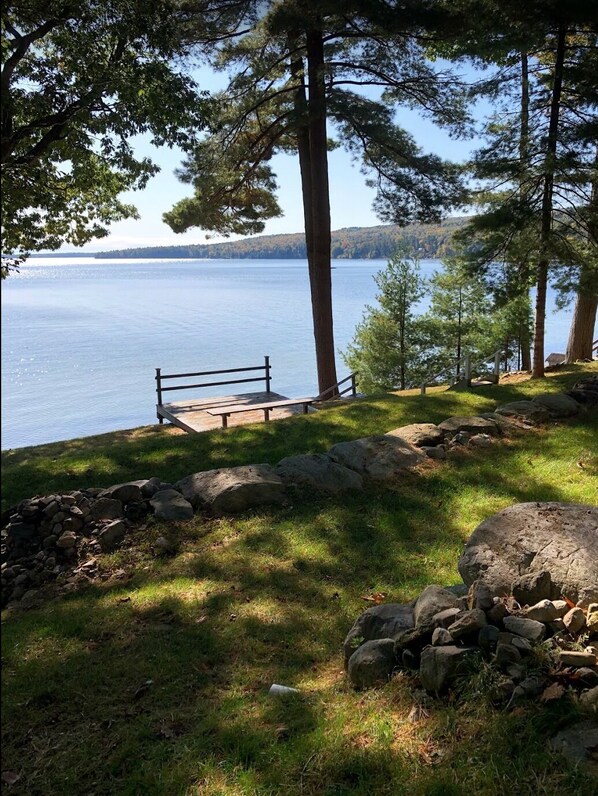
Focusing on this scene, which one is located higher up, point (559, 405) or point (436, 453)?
point (559, 405)

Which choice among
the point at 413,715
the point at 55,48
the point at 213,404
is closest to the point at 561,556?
the point at 413,715

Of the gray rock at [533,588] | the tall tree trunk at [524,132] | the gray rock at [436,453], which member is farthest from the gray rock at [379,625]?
the tall tree trunk at [524,132]

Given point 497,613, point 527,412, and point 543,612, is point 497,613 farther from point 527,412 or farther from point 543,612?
point 527,412

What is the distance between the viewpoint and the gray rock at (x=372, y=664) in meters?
3.34

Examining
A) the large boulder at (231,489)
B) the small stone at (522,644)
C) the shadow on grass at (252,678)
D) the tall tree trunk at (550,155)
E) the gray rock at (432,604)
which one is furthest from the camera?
the tall tree trunk at (550,155)

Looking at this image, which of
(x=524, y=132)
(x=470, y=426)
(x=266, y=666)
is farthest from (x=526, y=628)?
(x=524, y=132)

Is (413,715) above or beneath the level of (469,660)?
beneath

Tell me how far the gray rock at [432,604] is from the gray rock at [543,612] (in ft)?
1.59

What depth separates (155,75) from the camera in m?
7.90

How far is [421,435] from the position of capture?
7996 mm

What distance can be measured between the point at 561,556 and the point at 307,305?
66.4m

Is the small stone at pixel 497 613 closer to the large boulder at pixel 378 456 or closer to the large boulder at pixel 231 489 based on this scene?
the large boulder at pixel 231 489

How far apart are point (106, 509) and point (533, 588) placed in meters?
4.11

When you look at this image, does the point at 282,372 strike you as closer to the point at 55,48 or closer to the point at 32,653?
the point at 55,48
